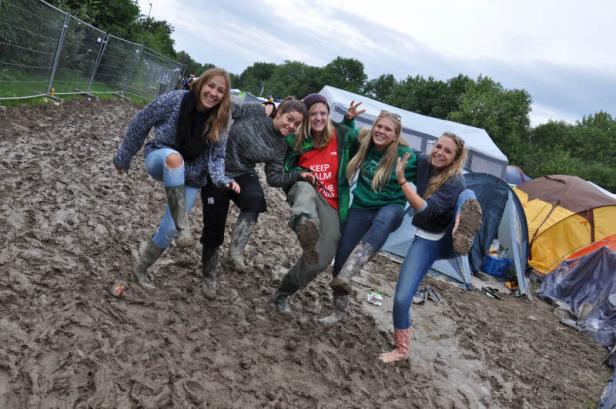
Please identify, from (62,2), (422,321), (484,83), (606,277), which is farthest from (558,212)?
(484,83)

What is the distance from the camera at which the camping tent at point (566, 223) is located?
10.6 metres

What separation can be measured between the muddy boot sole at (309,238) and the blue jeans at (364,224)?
0.32 meters

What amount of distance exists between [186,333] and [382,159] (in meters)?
2.01

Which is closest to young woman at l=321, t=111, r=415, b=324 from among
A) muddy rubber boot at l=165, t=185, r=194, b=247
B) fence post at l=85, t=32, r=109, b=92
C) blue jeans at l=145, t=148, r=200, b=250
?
muddy rubber boot at l=165, t=185, r=194, b=247

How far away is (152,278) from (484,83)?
199 feet

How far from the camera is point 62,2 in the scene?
1377cm

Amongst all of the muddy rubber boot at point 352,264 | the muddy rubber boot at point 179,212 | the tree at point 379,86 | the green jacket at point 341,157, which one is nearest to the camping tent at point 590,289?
the muddy rubber boot at point 352,264

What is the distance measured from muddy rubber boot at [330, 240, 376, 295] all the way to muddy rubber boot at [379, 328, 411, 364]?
0.74 m

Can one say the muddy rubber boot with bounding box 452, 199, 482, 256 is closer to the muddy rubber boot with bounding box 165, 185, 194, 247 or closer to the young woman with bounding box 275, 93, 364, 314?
the young woman with bounding box 275, 93, 364, 314

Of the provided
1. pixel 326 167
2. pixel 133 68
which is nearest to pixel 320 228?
pixel 326 167

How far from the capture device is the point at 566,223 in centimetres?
1073

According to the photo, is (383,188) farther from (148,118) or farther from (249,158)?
(148,118)

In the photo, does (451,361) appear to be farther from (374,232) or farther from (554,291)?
(554,291)

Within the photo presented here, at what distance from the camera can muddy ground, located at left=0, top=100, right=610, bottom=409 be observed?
2807 millimetres
